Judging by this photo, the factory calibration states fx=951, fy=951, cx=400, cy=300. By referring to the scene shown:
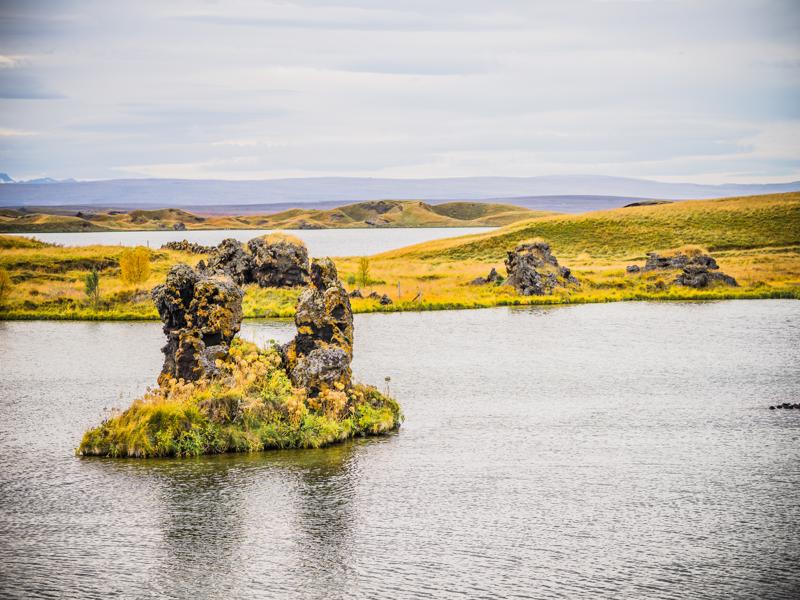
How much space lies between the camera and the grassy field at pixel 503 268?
71000mm

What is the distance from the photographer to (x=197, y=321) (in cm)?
3272

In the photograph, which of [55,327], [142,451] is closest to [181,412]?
[142,451]

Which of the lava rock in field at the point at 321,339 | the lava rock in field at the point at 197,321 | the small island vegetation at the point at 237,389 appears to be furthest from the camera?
the lava rock in field at the point at 197,321

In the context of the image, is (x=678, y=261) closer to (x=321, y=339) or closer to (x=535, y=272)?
(x=535, y=272)

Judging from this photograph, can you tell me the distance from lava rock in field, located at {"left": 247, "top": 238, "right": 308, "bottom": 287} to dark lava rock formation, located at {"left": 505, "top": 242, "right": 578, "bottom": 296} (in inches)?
695

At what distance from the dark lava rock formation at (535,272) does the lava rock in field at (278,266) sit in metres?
17.6

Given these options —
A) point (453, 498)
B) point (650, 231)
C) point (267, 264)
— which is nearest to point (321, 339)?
point (453, 498)

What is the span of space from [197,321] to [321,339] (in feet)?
14.8

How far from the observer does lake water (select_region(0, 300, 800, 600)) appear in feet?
62.1

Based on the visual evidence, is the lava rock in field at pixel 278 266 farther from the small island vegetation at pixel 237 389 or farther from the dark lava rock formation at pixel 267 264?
the small island vegetation at pixel 237 389

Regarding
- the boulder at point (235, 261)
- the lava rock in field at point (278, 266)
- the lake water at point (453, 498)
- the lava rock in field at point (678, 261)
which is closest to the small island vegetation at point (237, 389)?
the lake water at point (453, 498)

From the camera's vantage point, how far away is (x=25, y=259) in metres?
85.9

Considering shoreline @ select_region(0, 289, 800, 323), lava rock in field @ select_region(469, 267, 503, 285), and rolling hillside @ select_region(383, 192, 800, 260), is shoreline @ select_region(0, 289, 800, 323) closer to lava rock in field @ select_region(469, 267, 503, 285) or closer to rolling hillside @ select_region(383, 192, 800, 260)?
lava rock in field @ select_region(469, 267, 503, 285)

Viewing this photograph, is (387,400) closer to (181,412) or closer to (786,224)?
(181,412)
